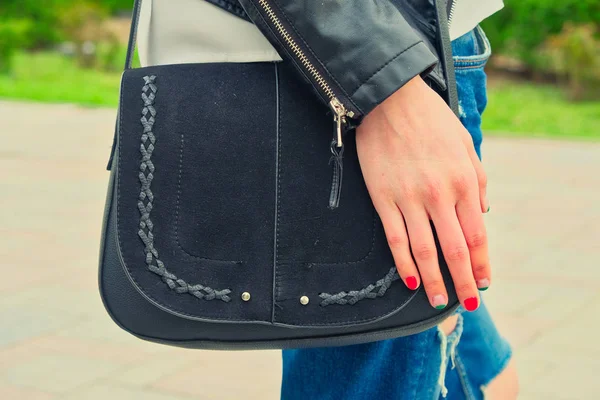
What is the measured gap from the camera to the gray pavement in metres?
2.82

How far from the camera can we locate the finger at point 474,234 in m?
1.09

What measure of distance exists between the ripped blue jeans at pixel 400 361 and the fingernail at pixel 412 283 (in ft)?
0.61

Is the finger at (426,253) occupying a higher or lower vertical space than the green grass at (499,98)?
higher

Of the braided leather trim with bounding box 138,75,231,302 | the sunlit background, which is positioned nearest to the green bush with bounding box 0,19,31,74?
the sunlit background

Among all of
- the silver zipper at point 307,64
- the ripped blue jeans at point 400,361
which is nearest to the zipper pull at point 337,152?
the silver zipper at point 307,64

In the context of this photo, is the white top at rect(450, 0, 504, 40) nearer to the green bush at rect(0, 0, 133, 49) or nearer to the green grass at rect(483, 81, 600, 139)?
the green grass at rect(483, 81, 600, 139)

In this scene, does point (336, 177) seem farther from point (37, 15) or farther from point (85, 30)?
point (37, 15)

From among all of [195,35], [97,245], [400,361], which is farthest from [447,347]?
[97,245]

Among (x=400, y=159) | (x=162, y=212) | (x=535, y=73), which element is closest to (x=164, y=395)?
(x=162, y=212)

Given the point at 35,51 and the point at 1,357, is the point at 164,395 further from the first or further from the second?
the point at 35,51

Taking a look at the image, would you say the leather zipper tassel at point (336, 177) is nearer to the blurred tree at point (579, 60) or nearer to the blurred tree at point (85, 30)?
the blurred tree at point (579, 60)

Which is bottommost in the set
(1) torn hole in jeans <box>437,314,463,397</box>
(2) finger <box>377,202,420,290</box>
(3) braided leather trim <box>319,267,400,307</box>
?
(1) torn hole in jeans <box>437,314,463,397</box>

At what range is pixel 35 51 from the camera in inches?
720

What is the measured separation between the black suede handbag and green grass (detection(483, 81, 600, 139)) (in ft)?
26.3
